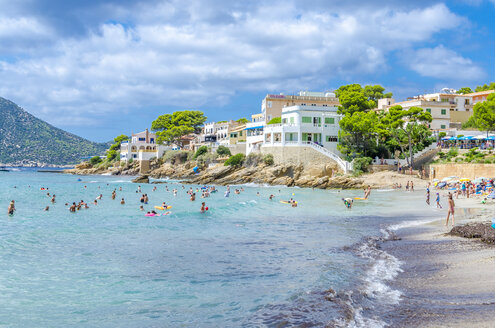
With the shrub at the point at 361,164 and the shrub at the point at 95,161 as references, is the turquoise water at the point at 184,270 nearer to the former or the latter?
the shrub at the point at 361,164

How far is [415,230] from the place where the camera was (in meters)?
20.5

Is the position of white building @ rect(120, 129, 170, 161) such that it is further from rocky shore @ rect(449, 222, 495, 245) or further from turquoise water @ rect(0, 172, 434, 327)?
rocky shore @ rect(449, 222, 495, 245)

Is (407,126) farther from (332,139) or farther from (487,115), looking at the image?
(332,139)

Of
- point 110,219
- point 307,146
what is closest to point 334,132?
point 307,146

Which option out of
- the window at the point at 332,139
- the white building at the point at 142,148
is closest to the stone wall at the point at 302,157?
the window at the point at 332,139

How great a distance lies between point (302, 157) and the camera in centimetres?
5903

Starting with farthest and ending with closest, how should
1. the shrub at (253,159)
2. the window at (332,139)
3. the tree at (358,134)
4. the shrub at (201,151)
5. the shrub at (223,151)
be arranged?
1. the shrub at (201,151)
2. the shrub at (223,151)
3. the shrub at (253,159)
4. the window at (332,139)
5. the tree at (358,134)

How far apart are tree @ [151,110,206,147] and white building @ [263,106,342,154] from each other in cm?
4085

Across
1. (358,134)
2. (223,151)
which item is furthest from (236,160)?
(358,134)

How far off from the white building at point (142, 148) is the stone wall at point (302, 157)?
3899cm

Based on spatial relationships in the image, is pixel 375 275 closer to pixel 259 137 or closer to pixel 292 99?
pixel 259 137

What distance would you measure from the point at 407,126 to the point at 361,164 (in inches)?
273

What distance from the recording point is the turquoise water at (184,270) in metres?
9.50

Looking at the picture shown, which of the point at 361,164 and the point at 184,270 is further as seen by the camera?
the point at 361,164
